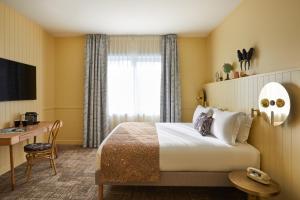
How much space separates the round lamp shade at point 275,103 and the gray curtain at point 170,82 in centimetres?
252

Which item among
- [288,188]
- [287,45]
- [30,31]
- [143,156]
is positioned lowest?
[288,188]

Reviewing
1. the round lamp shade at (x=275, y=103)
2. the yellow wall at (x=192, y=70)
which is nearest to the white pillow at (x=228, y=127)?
the round lamp shade at (x=275, y=103)

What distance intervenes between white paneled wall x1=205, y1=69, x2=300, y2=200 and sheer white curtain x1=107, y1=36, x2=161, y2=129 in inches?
89.2

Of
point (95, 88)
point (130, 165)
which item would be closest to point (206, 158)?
point (130, 165)

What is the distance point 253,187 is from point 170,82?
3.15 metres

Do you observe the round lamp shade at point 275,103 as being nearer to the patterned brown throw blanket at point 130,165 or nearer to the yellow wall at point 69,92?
the patterned brown throw blanket at point 130,165

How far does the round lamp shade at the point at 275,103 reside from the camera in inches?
70.5

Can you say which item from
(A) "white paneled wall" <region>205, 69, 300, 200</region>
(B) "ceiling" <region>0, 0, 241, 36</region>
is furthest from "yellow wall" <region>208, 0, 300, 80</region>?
(B) "ceiling" <region>0, 0, 241, 36</region>

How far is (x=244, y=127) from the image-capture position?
246cm

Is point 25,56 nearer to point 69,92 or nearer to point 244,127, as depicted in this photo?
point 69,92

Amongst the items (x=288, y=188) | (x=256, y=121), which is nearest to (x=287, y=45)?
(x=256, y=121)

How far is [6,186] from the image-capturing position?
267 cm

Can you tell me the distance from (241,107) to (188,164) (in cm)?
114

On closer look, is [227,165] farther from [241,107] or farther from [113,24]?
[113,24]
